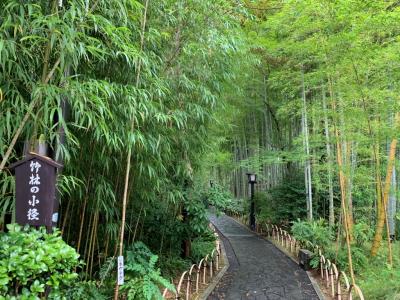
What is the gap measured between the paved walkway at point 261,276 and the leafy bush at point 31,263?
11.9 feet

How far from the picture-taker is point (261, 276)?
6.65 metres

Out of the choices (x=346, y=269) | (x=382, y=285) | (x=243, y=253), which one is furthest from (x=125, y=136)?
(x=243, y=253)

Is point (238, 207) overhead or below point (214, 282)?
overhead

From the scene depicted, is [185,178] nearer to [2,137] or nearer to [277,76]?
[2,137]

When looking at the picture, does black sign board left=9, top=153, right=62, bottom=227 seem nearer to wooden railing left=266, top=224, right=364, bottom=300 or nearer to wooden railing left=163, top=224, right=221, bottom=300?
wooden railing left=163, top=224, right=221, bottom=300

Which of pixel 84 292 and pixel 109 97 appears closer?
pixel 109 97

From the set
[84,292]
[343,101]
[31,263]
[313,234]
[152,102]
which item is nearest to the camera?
[31,263]

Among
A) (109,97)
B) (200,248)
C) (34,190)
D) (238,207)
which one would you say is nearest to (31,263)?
(34,190)

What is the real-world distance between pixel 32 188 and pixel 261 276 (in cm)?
515

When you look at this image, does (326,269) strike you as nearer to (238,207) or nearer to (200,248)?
(200,248)

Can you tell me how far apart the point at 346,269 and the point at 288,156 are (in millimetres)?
4516

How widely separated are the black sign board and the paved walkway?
3716 millimetres

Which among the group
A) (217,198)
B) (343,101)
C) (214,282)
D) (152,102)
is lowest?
(214,282)

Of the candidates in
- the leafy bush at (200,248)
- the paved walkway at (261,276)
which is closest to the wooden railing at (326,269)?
the paved walkway at (261,276)
